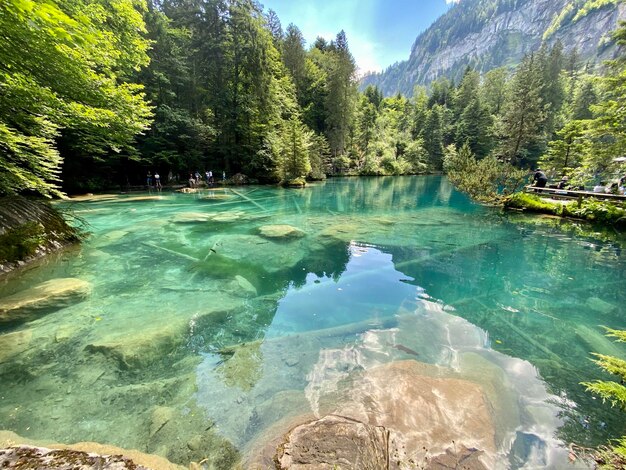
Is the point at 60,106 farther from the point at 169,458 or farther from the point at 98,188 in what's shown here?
the point at 98,188

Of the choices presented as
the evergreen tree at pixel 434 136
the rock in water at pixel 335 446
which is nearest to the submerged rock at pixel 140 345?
the rock in water at pixel 335 446

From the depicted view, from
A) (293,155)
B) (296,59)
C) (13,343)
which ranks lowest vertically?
(13,343)

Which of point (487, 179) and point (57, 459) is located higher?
point (487, 179)

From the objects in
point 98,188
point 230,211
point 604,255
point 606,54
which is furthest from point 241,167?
point 606,54

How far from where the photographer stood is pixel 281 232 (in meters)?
11.1

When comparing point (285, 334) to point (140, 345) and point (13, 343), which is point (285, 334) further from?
point (13, 343)

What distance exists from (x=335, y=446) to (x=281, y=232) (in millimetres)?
9062

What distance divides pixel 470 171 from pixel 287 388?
63.3 feet

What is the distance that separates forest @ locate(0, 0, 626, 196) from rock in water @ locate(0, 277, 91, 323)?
261 cm

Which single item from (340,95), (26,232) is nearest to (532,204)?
(26,232)

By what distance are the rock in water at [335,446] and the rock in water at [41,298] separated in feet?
16.7

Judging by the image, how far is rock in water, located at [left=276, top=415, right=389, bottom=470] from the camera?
86.5 inches

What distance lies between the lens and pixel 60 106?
19.0ft

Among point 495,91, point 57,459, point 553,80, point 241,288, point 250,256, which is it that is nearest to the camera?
point 57,459
